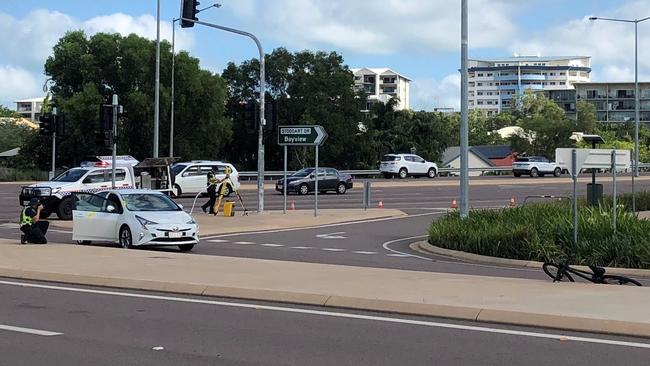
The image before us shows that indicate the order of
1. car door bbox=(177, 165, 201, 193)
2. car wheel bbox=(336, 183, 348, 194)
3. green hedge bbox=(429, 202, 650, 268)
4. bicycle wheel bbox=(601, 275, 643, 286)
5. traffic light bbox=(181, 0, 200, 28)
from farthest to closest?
car wheel bbox=(336, 183, 348, 194)
car door bbox=(177, 165, 201, 193)
traffic light bbox=(181, 0, 200, 28)
green hedge bbox=(429, 202, 650, 268)
bicycle wheel bbox=(601, 275, 643, 286)

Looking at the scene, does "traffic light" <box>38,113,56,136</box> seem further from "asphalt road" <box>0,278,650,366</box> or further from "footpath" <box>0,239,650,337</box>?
"asphalt road" <box>0,278,650,366</box>

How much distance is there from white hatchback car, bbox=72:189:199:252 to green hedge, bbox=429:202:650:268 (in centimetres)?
619

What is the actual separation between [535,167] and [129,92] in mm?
30754

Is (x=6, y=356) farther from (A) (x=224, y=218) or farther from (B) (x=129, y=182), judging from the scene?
(B) (x=129, y=182)

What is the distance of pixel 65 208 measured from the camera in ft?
93.2

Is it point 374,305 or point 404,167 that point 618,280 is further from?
point 404,167

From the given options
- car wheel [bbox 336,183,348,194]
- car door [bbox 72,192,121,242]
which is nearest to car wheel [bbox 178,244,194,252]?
car door [bbox 72,192,121,242]

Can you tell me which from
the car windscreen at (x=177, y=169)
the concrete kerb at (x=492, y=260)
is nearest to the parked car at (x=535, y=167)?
the car windscreen at (x=177, y=169)

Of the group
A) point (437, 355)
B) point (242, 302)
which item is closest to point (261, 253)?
point (242, 302)

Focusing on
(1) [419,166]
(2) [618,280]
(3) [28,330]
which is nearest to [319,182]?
(1) [419,166]

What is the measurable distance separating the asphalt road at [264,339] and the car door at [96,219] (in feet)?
28.3

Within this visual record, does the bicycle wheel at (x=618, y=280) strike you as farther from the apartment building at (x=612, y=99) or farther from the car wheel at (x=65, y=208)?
the apartment building at (x=612, y=99)

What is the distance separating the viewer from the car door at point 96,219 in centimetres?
1958

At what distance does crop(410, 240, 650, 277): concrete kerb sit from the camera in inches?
615
